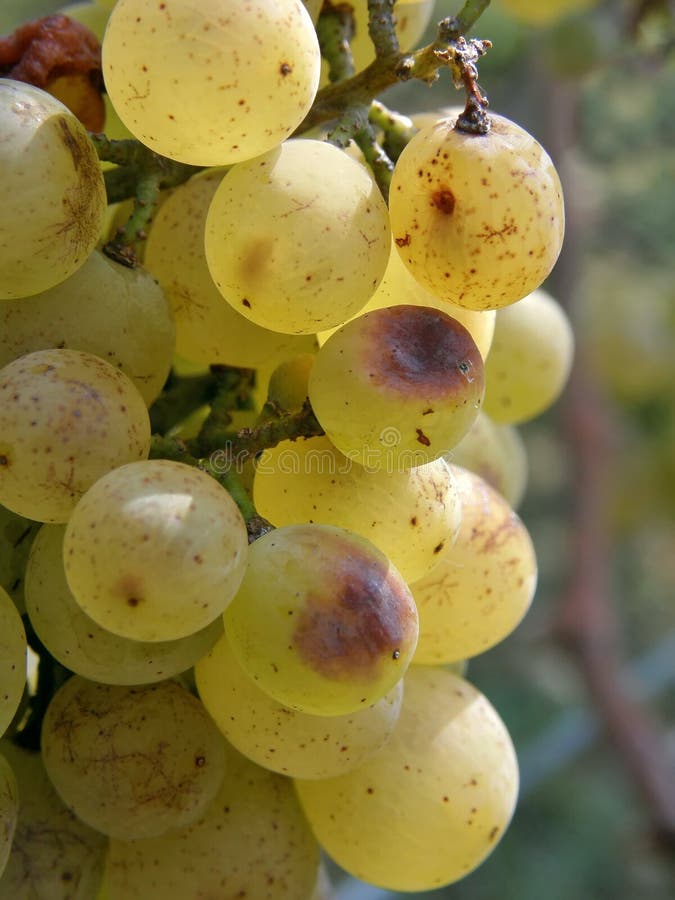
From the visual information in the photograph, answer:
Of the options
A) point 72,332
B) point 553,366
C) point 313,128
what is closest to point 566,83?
point 553,366

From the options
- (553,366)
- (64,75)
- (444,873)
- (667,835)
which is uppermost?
(64,75)

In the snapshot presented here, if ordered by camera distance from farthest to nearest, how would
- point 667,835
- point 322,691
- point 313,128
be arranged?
1. point 667,835
2. point 313,128
3. point 322,691

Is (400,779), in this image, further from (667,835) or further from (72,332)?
(667,835)

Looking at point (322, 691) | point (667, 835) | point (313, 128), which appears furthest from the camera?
point (667, 835)

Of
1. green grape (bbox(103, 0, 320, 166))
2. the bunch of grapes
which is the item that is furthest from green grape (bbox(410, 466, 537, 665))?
green grape (bbox(103, 0, 320, 166))
